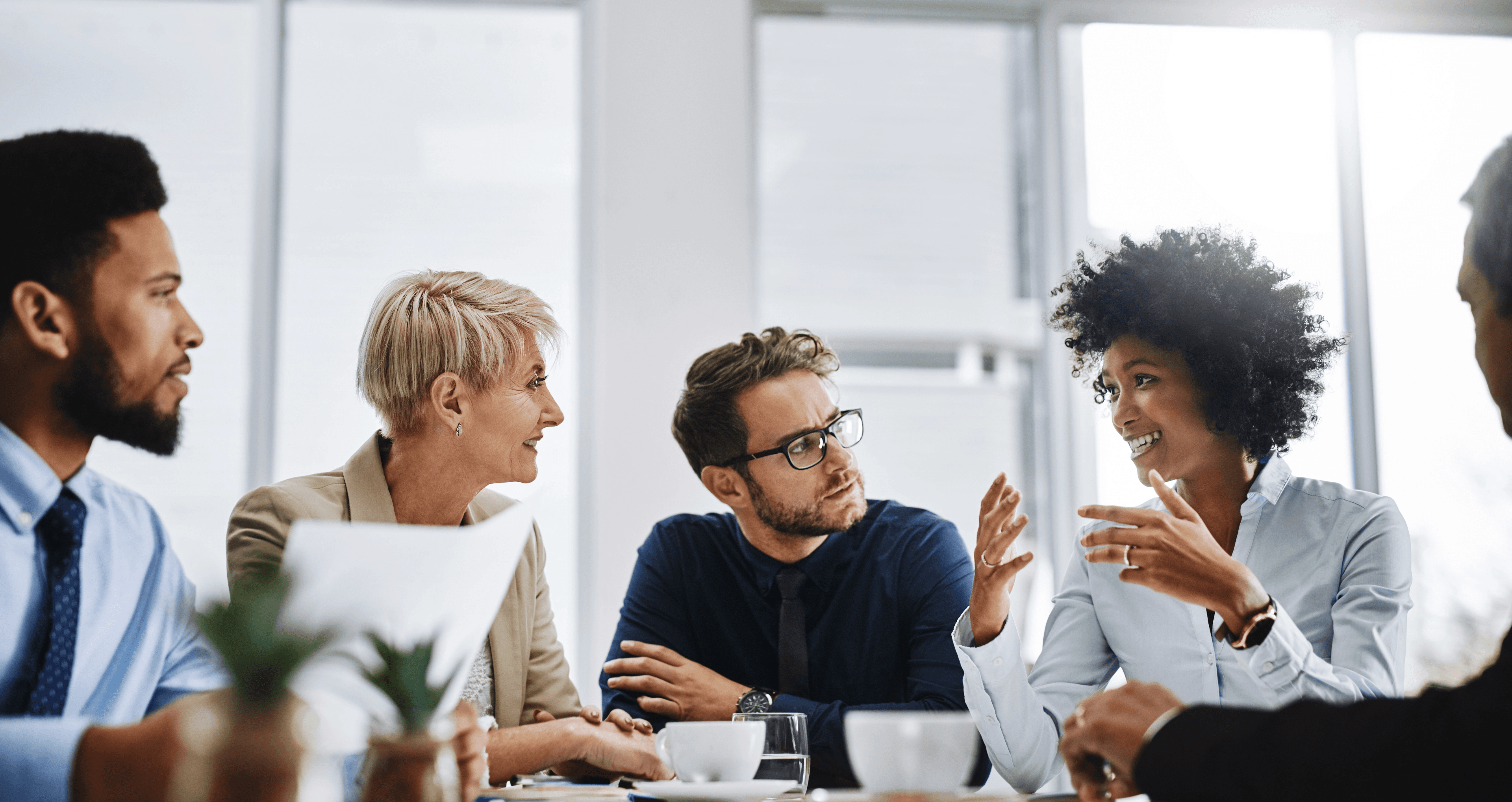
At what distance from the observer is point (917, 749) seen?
0.93 m

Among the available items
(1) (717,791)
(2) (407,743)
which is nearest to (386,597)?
(2) (407,743)

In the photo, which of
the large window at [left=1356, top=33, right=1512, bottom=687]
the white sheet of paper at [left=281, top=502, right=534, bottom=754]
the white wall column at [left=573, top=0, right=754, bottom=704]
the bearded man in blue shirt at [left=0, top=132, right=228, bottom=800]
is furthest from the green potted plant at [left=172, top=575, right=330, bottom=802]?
the large window at [left=1356, top=33, right=1512, bottom=687]

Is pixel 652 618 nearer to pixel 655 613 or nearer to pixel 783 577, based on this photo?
pixel 655 613

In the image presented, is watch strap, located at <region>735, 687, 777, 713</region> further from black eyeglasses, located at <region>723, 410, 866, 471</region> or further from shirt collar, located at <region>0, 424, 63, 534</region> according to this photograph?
shirt collar, located at <region>0, 424, 63, 534</region>

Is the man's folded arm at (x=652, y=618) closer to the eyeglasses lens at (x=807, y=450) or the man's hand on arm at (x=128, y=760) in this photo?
the eyeglasses lens at (x=807, y=450)

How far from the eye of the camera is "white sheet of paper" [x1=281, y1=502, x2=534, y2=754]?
2.63 ft

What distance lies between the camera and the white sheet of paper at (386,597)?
0.80 meters

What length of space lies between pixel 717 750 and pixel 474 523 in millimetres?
1120

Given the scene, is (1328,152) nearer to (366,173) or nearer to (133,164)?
(366,173)

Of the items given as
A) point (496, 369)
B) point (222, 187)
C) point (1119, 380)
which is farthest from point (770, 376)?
point (222, 187)

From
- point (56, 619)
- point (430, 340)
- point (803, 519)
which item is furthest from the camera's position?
point (803, 519)

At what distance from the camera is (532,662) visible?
2.15m

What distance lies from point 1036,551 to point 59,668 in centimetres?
309

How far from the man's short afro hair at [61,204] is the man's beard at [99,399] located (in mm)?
65
